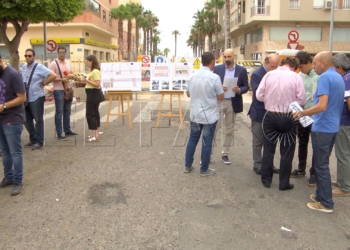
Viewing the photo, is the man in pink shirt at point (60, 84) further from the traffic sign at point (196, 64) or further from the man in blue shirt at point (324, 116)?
the traffic sign at point (196, 64)

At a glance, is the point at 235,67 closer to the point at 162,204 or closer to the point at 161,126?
the point at 162,204

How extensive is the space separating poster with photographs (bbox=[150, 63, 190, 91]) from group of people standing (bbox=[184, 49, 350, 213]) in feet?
10.8

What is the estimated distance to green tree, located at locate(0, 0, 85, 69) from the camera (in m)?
14.3

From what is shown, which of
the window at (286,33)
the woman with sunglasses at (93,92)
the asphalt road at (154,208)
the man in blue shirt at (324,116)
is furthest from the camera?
the window at (286,33)

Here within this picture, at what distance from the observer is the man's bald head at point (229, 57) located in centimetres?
589

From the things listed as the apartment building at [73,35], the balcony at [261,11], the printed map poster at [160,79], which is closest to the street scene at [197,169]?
the printed map poster at [160,79]

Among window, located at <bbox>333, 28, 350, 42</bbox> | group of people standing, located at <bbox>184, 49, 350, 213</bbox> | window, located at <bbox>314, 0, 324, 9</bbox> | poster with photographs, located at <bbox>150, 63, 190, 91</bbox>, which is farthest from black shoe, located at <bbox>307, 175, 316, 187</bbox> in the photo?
window, located at <bbox>333, 28, 350, 42</bbox>

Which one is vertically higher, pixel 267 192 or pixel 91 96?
pixel 91 96

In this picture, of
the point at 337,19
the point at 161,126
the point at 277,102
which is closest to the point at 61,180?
the point at 277,102

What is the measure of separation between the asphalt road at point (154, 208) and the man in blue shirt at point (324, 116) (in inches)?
10.8

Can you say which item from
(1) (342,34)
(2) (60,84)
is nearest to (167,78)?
(2) (60,84)

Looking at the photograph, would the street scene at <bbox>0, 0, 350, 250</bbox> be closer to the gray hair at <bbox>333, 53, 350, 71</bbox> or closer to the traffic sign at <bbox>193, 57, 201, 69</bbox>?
the gray hair at <bbox>333, 53, 350, 71</bbox>

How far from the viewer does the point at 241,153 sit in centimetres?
705

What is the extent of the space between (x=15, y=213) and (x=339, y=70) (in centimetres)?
436
